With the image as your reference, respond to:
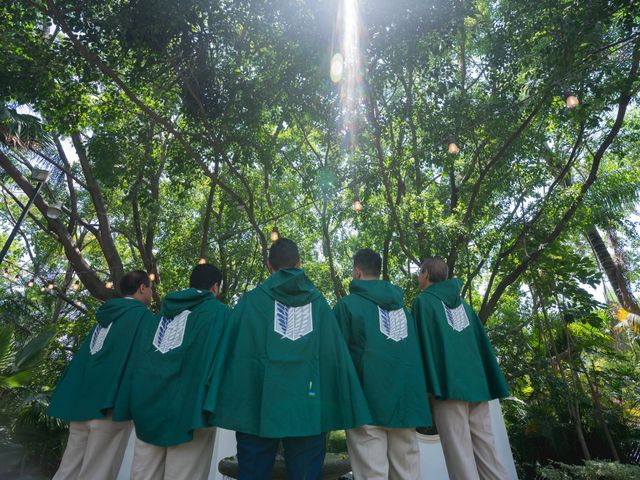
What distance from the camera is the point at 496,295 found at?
9.73 m

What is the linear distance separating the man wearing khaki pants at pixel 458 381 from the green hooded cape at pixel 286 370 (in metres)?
1.01

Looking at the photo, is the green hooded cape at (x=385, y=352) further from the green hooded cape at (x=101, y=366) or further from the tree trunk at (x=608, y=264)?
the tree trunk at (x=608, y=264)

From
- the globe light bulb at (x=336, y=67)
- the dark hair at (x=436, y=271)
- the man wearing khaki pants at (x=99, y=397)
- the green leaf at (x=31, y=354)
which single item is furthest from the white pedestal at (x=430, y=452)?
the globe light bulb at (x=336, y=67)

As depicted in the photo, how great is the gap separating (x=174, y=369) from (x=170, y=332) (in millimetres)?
303

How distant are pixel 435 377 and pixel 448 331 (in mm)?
457

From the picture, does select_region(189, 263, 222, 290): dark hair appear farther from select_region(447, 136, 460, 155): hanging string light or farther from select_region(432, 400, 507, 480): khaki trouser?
select_region(447, 136, 460, 155): hanging string light

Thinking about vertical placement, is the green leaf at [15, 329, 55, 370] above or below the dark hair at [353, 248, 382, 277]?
above

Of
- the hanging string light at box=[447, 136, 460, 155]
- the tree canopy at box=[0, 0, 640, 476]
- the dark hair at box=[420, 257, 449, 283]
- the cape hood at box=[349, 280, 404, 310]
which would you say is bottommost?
the cape hood at box=[349, 280, 404, 310]

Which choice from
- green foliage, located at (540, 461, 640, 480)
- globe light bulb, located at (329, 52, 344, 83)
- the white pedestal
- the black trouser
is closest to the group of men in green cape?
the black trouser

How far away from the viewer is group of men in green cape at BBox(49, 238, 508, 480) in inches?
119

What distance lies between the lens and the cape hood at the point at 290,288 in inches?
133

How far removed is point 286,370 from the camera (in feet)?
10.1

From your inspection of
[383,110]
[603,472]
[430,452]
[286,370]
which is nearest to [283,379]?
[286,370]

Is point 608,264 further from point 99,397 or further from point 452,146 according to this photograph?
point 99,397
